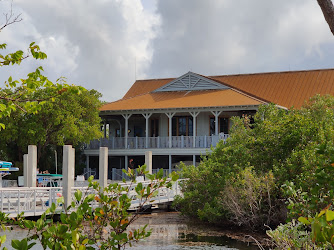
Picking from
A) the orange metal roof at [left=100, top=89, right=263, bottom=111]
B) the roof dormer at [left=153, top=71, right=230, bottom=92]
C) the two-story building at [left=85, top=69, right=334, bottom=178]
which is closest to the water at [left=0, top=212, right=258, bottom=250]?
the two-story building at [left=85, top=69, right=334, bottom=178]

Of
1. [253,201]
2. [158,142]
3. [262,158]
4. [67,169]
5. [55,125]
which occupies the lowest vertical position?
[253,201]

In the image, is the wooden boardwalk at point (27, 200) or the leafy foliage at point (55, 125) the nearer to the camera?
the wooden boardwalk at point (27, 200)

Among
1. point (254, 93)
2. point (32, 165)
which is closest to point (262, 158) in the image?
point (32, 165)

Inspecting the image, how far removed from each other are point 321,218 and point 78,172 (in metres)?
32.4

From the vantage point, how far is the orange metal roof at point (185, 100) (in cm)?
3172

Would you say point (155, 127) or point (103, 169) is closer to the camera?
point (103, 169)

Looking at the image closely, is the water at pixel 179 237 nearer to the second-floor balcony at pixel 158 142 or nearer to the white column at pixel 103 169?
the white column at pixel 103 169

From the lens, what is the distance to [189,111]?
32094 mm

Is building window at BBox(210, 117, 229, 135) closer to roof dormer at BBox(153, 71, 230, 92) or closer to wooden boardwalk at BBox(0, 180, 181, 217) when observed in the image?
roof dormer at BBox(153, 71, 230, 92)

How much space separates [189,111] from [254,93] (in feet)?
21.7

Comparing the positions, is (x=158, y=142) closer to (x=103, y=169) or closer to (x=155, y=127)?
(x=155, y=127)

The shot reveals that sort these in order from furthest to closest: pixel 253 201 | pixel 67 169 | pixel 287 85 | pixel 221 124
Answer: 1. pixel 287 85
2. pixel 221 124
3. pixel 253 201
4. pixel 67 169

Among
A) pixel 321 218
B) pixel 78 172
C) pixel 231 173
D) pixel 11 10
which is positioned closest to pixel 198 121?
pixel 78 172

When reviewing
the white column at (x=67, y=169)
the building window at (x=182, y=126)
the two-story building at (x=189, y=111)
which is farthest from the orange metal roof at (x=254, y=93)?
the white column at (x=67, y=169)
